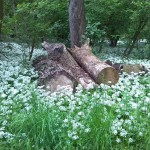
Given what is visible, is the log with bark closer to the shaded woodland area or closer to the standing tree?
the shaded woodland area

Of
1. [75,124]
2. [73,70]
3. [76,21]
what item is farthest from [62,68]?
[76,21]

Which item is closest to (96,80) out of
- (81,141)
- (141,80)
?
(141,80)

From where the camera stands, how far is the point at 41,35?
39.1ft

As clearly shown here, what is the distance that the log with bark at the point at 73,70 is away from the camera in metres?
7.35

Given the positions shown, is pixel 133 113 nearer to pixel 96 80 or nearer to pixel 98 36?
pixel 96 80

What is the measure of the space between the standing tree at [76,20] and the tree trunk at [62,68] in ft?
9.12

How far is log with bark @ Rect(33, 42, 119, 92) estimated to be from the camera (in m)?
7.35

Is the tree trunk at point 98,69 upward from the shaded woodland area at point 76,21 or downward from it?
downward

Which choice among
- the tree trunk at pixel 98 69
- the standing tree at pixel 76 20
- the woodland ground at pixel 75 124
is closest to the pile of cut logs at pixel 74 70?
the tree trunk at pixel 98 69

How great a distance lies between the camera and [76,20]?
12.4m

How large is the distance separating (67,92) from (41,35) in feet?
20.4

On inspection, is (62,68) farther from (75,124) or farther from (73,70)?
(75,124)

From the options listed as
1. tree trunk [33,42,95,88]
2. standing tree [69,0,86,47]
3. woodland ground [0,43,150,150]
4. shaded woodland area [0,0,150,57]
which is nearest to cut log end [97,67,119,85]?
tree trunk [33,42,95,88]

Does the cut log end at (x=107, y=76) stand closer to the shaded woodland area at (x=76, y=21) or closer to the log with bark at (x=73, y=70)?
the log with bark at (x=73, y=70)
